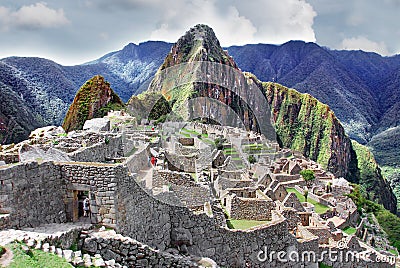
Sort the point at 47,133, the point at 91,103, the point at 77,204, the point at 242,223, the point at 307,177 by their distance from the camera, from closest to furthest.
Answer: the point at 77,204 → the point at 242,223 → the point at 47,133 → the point at 307,177 → the point at 91,103

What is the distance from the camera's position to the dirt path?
4.77m

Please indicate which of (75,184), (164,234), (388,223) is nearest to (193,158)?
(164,234)

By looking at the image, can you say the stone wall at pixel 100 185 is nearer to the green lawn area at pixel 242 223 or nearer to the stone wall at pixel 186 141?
the green lawn area at pixel 242 223

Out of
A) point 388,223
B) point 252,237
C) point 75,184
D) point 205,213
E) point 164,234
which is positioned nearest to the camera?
point 75,184

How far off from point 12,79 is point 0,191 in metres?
52.2

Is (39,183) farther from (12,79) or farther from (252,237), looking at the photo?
(12,79)

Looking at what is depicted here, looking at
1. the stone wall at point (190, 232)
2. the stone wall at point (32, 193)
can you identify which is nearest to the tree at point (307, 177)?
the stone wall at point (190, 232)

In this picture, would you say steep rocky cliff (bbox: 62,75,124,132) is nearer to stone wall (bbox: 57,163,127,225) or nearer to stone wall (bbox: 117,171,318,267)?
stone wall (bbox: 117,171,318,267)

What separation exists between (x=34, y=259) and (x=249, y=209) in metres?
8.91

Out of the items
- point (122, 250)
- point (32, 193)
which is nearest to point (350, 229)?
point (122, 250)

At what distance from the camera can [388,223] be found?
49875 mm

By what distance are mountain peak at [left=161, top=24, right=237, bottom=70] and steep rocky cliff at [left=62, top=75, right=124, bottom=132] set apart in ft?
250

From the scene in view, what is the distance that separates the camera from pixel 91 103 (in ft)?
177

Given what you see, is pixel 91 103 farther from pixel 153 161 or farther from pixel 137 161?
pixel 137 161
